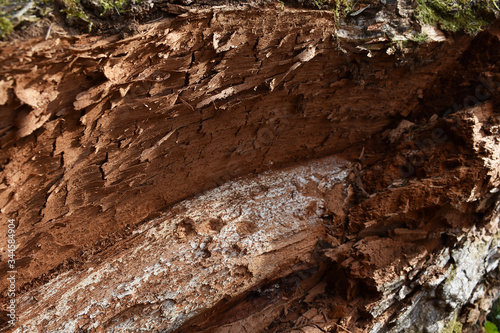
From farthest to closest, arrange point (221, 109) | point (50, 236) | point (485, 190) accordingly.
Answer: point (485, 190)
point (221, 109)
point (50, 236)

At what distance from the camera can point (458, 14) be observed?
2686mm

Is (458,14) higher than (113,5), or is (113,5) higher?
(113,5)

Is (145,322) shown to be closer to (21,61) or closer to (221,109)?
(221,109)

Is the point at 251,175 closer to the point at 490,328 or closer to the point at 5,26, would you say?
the point at 5,26

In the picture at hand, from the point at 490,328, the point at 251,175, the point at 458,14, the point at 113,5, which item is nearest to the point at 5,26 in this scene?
the point at 113,5

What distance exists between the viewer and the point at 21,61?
1522mm

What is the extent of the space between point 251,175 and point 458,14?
7.18 ft

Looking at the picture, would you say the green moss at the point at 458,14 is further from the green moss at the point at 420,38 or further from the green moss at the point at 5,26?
the green moss at the point at 5,26

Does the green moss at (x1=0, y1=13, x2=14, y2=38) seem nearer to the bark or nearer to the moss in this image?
the bark

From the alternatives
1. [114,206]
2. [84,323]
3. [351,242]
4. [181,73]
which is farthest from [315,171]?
[84,323]

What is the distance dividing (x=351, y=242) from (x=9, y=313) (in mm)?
2424

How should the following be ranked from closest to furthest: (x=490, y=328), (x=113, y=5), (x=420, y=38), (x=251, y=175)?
(x=113, y=5)
(x=420, y=38)
(x=251, y=175)
(x=490, y=328)

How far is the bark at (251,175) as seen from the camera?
193cm

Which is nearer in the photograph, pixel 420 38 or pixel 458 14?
pixel 420 38
